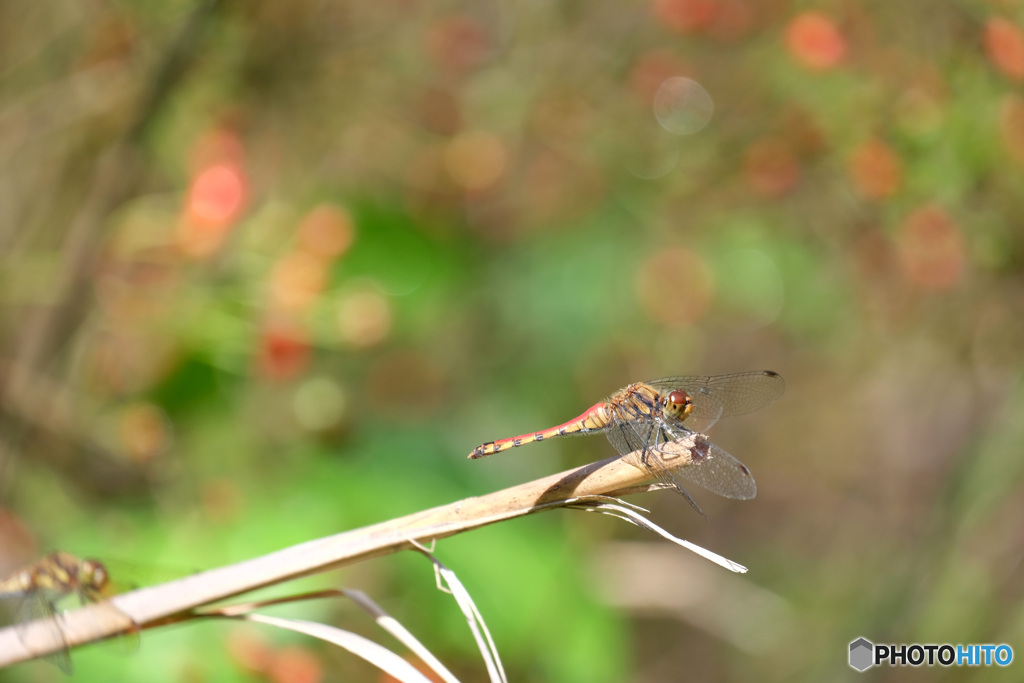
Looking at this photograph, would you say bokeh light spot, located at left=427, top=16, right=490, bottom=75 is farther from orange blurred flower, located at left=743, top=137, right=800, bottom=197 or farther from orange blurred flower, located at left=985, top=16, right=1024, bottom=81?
orange blurred flower, located at left=985, top=16, right=1024, bottom=81

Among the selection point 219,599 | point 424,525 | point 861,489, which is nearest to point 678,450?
point 424,525

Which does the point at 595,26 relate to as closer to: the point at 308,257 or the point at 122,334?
the point at 308,257

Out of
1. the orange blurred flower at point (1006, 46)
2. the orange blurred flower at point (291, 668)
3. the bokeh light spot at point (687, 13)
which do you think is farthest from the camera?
the bokeh light spot at point (687, 13)

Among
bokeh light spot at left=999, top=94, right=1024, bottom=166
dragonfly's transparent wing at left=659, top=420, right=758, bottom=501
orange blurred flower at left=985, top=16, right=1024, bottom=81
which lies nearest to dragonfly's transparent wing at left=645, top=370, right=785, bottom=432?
dragonfly's transparent wing at left=659, top=420, right=758, bottom=501

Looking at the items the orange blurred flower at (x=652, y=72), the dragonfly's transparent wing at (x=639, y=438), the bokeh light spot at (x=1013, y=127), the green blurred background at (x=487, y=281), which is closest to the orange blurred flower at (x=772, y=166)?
the green blurred background at (x=487, y=281)

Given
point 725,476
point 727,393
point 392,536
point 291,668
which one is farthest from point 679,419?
point 291,668

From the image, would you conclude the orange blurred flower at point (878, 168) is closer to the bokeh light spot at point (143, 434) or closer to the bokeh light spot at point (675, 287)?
the bokeh light spot at point (675, 287)
